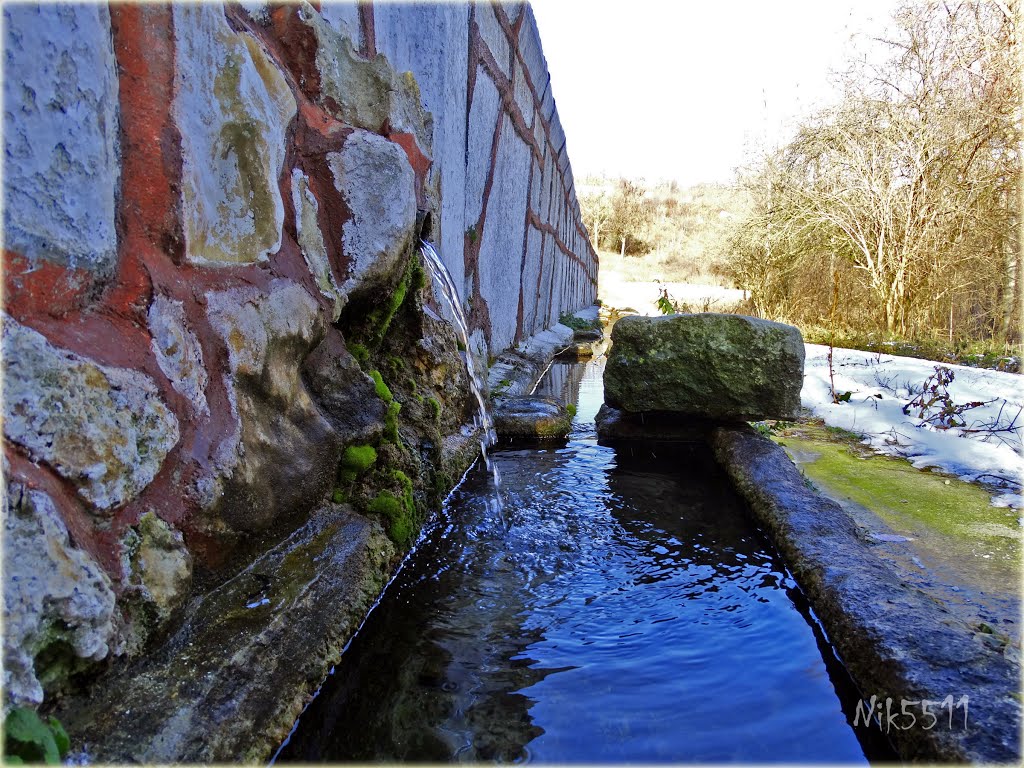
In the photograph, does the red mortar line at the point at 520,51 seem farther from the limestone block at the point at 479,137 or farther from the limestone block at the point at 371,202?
the limestone block at the point at 371,202

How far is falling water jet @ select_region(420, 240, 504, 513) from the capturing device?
→ 260 centimetres

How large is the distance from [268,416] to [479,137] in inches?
119

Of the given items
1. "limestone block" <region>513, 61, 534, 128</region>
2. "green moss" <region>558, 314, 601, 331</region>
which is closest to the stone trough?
"limestone block" <region>513, 61, 534, 128</region>

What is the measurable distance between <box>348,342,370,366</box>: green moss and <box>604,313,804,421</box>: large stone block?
1.89 metres

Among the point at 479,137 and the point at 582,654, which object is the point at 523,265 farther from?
the point at 582,654

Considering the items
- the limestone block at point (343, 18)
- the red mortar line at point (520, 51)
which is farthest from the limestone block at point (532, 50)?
the limestone block at point (343, 18)

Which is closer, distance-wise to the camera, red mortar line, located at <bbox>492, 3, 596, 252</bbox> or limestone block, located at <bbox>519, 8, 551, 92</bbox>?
red mortar line, located at <bbox>492, 3, 596, 252</bbox>

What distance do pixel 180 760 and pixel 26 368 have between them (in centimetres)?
54

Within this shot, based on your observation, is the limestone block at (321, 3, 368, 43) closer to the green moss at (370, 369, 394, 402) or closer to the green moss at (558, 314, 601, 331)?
the green moss at (370, 369, 394, 402)

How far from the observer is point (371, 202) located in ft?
6.03

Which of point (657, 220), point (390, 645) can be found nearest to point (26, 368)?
point (390, 645)

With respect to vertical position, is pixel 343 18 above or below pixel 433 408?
above

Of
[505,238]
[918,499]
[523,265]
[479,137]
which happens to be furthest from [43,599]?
[523,265]

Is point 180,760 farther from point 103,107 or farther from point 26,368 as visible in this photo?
point 103,107
